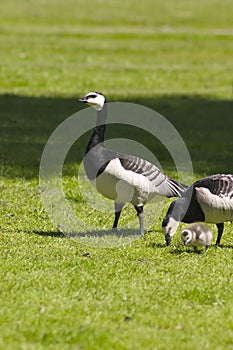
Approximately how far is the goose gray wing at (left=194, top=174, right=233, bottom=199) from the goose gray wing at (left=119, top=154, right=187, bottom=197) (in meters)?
0.70

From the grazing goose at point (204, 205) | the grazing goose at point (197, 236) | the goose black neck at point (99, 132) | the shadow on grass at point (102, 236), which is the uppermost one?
the goose black neck at point (99, 132)

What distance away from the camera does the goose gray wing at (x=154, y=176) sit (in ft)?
33.2

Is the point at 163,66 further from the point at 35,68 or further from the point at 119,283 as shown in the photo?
the point at 119,283

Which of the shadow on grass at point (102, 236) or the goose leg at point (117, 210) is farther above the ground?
the goose leg at point (117, 210)

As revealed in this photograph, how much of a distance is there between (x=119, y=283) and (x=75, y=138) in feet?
32.8

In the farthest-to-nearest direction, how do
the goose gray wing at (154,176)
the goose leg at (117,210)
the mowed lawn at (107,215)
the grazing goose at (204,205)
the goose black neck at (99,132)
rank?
the goose leg at (117,210), the goose black neck at (99,132), the goose gray wing at (154,176), the grazing goose at (204,205), the mowed lawn at (107,215)

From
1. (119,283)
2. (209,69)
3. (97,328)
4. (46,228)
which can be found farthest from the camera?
(209,69)

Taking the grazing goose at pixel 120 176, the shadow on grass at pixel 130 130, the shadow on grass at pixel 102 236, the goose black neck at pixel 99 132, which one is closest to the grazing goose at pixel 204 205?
the grazing goose at pixel 120 176

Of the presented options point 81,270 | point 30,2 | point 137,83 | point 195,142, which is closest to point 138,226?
point 81,270

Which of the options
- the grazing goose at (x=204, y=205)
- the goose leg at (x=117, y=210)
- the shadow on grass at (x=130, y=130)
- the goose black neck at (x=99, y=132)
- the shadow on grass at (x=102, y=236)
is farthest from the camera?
the shadow on grass at (x=130, y=130)

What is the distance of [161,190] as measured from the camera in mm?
10328

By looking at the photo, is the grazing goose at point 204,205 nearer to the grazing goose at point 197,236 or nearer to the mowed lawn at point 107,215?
the grazing goose at point 197,236

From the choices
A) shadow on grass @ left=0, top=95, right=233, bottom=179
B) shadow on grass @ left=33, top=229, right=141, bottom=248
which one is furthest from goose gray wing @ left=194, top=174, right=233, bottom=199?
shadow on grass @ left=0, top=95, right=233, bottom=179

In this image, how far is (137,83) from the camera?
2698 centimetres
